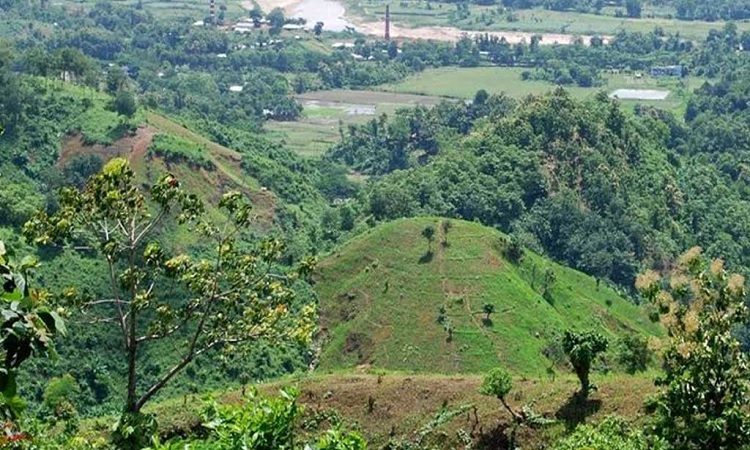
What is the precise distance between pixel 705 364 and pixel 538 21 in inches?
5168

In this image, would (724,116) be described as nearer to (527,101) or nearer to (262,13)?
(527,101)

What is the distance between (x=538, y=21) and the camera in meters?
144

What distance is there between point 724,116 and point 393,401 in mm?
65064

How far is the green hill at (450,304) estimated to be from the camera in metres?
41.7

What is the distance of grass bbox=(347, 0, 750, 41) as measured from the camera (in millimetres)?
135875

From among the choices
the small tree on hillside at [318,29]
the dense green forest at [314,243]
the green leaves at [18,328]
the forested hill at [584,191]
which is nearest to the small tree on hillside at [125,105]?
the dense green forest at [314,243]

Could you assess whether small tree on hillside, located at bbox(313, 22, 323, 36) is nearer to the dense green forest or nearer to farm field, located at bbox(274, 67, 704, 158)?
farm field, located at bbox(274, 67, 704, 158)

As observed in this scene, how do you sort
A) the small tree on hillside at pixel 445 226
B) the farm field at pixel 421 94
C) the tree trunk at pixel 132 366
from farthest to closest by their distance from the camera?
the farm field at pixel 421 94, the small tree on hillside at pixel 445 226, the tree trunk at pixel 132 366

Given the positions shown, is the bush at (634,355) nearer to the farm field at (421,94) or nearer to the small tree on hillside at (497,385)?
the small tree on hillside at (497,385)

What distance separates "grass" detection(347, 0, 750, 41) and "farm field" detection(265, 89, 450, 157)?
119 ft

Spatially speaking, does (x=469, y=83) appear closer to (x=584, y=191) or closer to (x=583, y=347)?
(x=584, y=191)

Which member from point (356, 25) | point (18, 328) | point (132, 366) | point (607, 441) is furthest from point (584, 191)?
point (356, 25)

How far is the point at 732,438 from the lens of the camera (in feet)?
58.2

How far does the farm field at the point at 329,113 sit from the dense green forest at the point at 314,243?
1916 mm
